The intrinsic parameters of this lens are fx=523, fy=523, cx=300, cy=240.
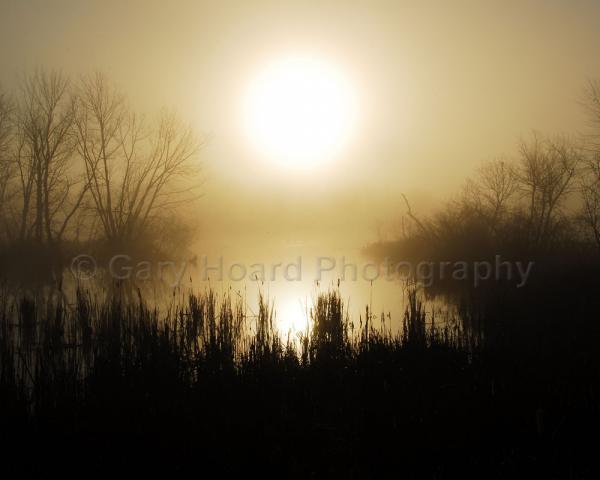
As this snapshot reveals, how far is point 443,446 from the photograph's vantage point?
4.42 m

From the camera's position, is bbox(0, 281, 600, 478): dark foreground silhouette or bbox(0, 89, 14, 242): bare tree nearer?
bbox(0, 281, 600, 478): dark foreground silhouette

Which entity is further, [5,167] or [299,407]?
[5,167]

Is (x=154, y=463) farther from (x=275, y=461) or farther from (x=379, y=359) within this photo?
(x=379, y=359)

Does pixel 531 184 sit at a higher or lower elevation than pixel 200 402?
higher

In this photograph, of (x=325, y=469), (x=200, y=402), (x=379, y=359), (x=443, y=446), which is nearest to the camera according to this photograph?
(x=325, y=469)

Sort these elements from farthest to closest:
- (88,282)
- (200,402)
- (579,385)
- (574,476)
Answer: (88,282) → (579,385) → (200,402) → (574,476)

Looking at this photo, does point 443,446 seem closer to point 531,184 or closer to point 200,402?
→ point 200,402

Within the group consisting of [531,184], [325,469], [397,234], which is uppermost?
[531,184]

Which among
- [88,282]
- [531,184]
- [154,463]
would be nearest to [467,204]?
[531,184]

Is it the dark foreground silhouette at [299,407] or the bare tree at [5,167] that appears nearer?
the dark foreground silhouette at [299,407]

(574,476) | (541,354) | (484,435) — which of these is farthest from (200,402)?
(541,354)

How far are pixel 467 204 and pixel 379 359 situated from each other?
706 inches

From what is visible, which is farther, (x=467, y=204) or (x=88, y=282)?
(x=467, y=204)

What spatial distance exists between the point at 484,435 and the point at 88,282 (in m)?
14.7
